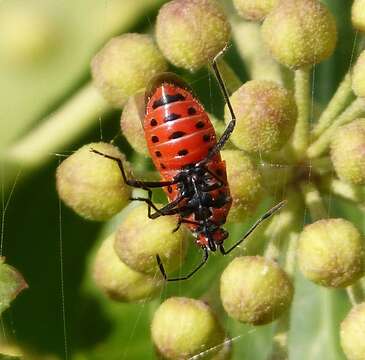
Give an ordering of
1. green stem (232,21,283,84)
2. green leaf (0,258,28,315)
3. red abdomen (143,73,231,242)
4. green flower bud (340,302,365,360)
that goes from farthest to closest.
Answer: green stem (232,21,283,84) < green leaf (0,258,28,315) < green flower bud (340,302,365,360) < red abdomen (143,73,231,242)

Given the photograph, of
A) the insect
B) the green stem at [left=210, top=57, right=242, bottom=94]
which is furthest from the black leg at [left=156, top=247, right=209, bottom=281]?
the green stem at [left=210, top=57, right=242, bottom=94]

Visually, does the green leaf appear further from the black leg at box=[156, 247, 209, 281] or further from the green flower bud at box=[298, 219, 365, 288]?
the green flower bud at box=[298, 219, 365, 288]

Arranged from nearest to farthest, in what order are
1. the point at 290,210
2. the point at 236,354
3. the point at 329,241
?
1. the point at 329,241
2. the point at 290,210
3. the point at 236,354

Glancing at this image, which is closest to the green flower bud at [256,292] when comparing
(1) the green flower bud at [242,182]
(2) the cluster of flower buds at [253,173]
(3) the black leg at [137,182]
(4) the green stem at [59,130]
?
(2) the cluster of flower buds at [253,173]

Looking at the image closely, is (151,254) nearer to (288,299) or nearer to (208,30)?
(288,299)

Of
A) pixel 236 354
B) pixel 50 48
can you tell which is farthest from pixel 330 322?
pixel 50 48
